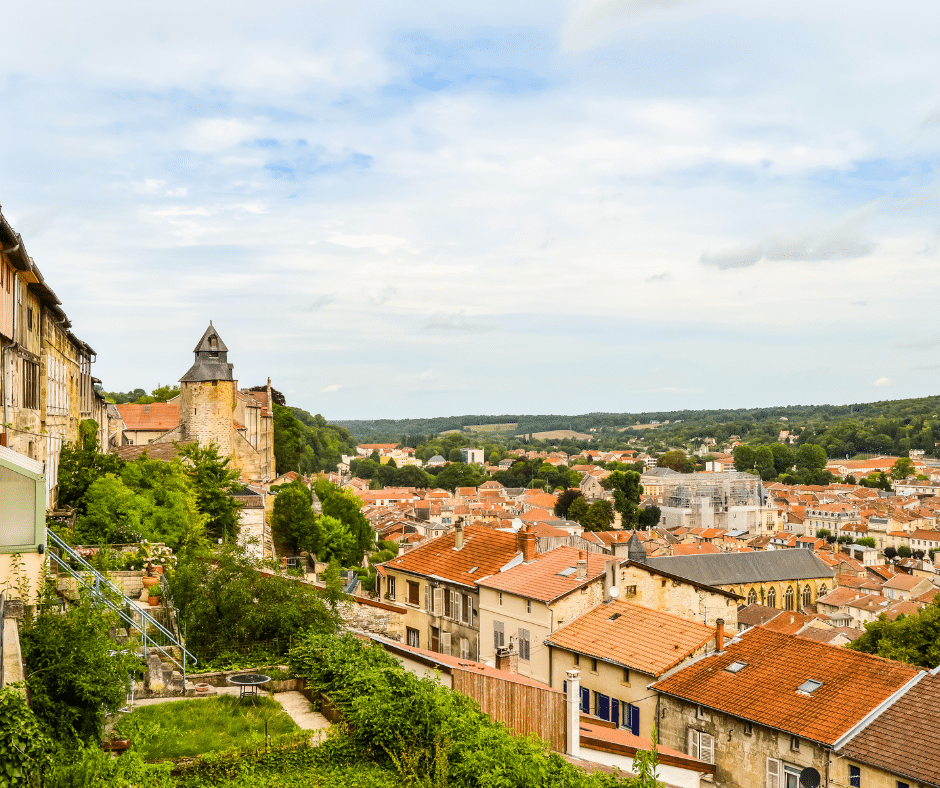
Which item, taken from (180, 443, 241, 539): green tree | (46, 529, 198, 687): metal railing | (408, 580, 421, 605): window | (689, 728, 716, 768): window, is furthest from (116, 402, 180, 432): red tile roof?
(689, 728, 716, 768): window

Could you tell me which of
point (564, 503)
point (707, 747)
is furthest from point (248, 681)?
point (564, 503)

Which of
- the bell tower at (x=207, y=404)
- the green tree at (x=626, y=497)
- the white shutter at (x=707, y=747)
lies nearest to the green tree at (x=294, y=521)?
the bell tower at (x=207, y=404)

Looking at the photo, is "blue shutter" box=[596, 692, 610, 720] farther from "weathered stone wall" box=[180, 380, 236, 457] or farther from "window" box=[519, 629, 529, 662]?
"weathered stone wall" box=[180, 380, 236, 457]

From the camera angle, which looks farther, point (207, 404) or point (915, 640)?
point (207, 404)

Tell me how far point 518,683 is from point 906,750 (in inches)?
418

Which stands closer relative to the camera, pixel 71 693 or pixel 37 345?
pixel 71 693

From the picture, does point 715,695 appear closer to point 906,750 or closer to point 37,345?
point 906,750

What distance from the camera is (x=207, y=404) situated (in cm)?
5159

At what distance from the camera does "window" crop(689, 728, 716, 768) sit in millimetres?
23828

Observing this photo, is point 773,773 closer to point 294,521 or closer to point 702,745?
point 702,745

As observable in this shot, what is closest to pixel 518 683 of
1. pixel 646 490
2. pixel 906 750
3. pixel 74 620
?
pixel 74 620

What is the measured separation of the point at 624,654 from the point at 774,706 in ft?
14.3

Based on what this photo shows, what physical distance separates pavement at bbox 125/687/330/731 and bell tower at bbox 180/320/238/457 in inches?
1435

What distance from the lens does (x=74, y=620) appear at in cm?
1140
